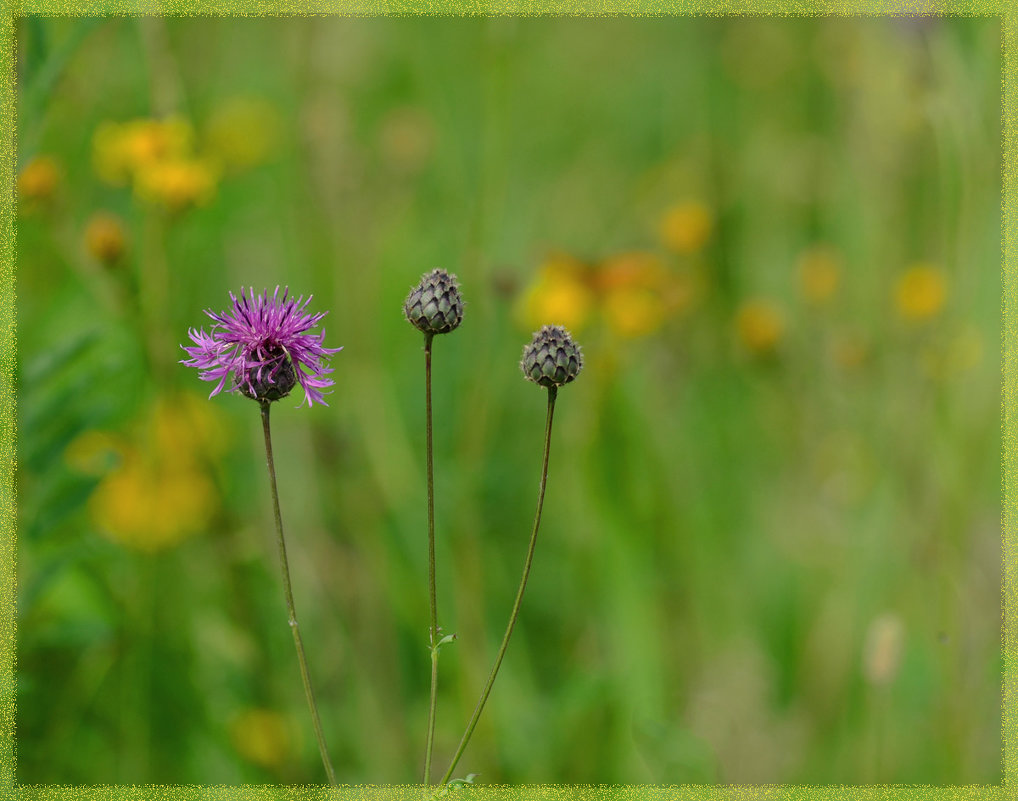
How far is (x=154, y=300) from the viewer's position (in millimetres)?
2352

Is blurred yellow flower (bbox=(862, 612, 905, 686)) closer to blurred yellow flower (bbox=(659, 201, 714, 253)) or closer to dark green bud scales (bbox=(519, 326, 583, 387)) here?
dark green bud scales (bbox=(519, 326, 583, 387))

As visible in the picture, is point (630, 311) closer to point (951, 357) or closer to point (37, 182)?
point (951, 357)

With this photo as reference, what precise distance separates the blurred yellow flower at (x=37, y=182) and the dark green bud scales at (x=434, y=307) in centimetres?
122

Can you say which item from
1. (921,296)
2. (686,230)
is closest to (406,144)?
(686,230)

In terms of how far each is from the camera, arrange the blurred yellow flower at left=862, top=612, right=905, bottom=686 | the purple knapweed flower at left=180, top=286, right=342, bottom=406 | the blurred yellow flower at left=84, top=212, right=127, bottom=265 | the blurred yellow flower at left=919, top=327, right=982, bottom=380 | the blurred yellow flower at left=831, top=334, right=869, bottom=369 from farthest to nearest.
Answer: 1. the blurred yellow flower at left=831, top=334, right=869, bottom=369
2. the blurred yellow flower at left=919, top=327, right=982, bottom=380
3. the blurred yellow flower at left=862, top=612, right=905, bottom=686
4. the blurred yellow flower at left=84, top=212, right=127, bottom=265
5. the purple knapweed flower at left=180, top=286, right=342, bottom=406

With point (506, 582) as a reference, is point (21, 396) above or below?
above

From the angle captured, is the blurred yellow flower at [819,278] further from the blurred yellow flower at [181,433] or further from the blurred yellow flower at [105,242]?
the blurred yellow flower at [105,242]

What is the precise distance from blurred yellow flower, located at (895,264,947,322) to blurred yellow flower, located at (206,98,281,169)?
2179 millimetres

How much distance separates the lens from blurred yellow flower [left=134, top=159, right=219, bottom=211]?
7.38ft

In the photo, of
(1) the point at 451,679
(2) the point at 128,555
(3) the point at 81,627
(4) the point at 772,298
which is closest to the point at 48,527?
(3) the point at 81,627

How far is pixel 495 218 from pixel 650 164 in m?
1.34

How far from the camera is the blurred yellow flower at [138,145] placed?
2236 mm

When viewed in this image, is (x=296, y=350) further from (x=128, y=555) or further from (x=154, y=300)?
(x=128, y=555)

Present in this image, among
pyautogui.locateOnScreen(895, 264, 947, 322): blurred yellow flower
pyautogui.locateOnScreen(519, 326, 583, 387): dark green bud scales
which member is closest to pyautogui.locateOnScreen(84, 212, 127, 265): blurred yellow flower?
pyautogui.locateOnScreen(519, 326, 583, 387): dark green bud scales
